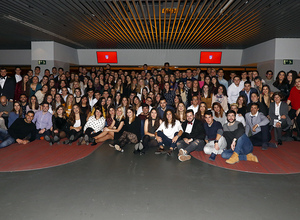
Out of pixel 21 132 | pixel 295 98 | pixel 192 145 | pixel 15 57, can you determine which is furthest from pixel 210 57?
pixel 15 57

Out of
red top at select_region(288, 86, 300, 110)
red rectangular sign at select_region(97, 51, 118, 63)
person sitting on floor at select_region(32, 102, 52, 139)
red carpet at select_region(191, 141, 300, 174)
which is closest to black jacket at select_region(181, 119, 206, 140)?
red carpet at select_region(191, 141, 300, 174)

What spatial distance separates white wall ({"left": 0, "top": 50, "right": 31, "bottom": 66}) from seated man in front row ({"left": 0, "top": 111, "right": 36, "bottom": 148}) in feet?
33.1

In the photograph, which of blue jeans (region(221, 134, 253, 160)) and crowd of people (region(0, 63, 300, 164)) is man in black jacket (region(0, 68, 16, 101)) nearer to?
crowd of people (region(0, 63, 300, 164))

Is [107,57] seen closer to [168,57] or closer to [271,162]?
[168,57]

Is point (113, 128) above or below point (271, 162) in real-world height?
above

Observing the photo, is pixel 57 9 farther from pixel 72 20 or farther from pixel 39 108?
pixel 39 108

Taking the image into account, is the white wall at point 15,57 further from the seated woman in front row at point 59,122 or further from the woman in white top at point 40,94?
the seated woman in front row at point 59,122

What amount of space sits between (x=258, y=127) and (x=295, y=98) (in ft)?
5.95

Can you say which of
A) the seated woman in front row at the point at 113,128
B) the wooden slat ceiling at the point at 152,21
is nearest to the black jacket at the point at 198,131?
the seated woman in front row at the point at 113,128

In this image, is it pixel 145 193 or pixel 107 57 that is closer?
pixel 145 193

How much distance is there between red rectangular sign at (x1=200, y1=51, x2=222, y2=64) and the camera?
1356 centimetres

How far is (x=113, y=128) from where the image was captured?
21.7ft

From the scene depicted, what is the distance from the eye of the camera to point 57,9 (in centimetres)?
664

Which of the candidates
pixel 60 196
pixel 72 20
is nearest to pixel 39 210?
pixel 60 196
